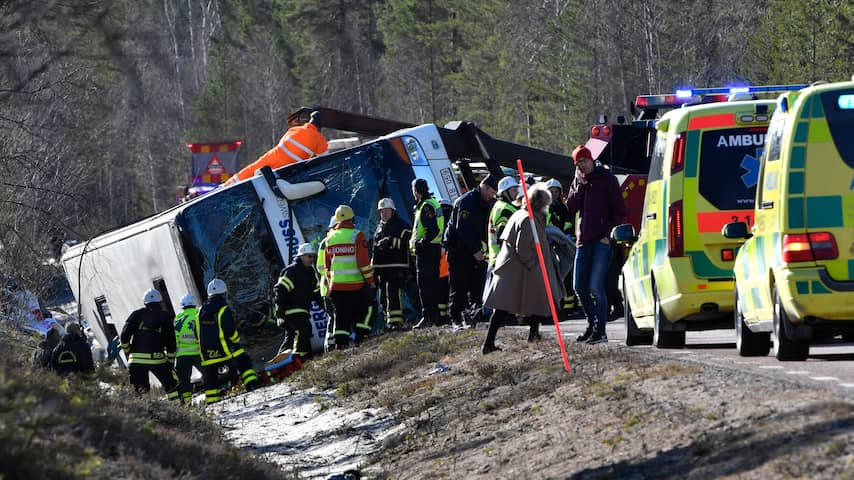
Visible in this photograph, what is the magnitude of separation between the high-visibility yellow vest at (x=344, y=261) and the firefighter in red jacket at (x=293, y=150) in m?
3.37

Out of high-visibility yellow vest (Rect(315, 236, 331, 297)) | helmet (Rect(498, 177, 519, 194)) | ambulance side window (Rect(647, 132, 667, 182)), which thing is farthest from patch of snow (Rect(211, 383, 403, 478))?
ambulance side window (Rect(647, 132, 667, 182))

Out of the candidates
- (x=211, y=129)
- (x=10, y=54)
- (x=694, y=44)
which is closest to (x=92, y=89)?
(x=10, y=54)

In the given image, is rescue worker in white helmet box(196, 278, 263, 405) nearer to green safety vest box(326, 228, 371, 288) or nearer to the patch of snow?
the patch of snow

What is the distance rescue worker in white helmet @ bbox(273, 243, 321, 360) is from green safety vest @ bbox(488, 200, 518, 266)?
12.3 feet

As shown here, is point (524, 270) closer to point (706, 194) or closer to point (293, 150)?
point (706, 194)

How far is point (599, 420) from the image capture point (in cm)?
→ 984

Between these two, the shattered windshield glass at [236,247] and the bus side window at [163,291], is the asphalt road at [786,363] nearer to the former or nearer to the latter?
the shattered windshield glass at [236,247]

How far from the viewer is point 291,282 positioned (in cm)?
1981

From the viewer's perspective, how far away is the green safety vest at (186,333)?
18.9m

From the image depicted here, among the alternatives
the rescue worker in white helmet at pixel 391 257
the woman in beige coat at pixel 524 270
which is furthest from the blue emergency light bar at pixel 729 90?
the rescue worker in white helmet at pixel 391 257

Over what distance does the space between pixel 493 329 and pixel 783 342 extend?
383 centimetres

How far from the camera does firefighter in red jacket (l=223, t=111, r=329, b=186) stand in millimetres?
22719

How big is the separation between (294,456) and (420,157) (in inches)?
330

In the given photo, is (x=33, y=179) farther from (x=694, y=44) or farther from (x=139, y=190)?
(x=139, y=190)
